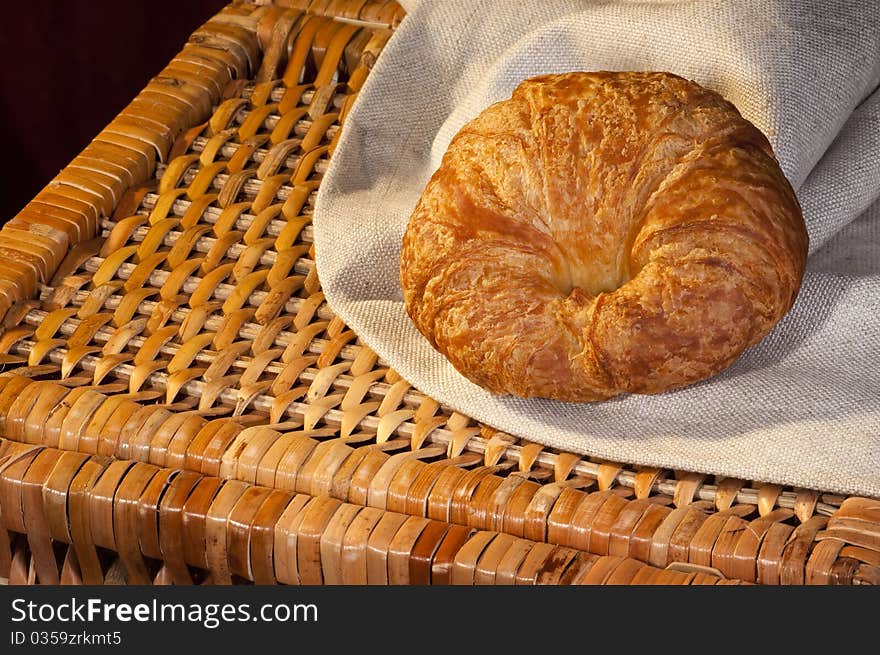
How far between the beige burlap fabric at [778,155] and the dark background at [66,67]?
811 millimetres

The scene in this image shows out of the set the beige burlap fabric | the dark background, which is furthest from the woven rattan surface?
the dark background

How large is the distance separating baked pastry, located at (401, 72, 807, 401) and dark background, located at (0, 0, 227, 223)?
3.53ft

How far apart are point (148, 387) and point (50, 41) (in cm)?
94

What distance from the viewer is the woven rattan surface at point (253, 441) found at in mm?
792

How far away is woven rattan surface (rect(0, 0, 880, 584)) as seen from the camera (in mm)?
792

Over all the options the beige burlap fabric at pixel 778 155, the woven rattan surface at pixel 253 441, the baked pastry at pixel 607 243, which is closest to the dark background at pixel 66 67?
the woven rattan surface at pixel 253 441

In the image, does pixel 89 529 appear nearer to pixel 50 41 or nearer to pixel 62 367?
pixel 62 367

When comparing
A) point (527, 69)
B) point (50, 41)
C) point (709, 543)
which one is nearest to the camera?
point (709, 543)

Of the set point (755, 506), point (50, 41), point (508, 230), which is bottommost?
point (50, 41)

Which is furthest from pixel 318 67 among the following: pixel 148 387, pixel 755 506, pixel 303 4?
pixel 755 506

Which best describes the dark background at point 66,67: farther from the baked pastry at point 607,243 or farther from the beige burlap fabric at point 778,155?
the baked pastry at point 607,243

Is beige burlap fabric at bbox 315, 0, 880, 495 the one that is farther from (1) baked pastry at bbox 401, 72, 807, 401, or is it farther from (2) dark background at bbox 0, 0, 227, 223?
(2) dark background at bbox 0, 0, 227, 223

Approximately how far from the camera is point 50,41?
1723 millimetres

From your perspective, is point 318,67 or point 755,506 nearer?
point 755,506
